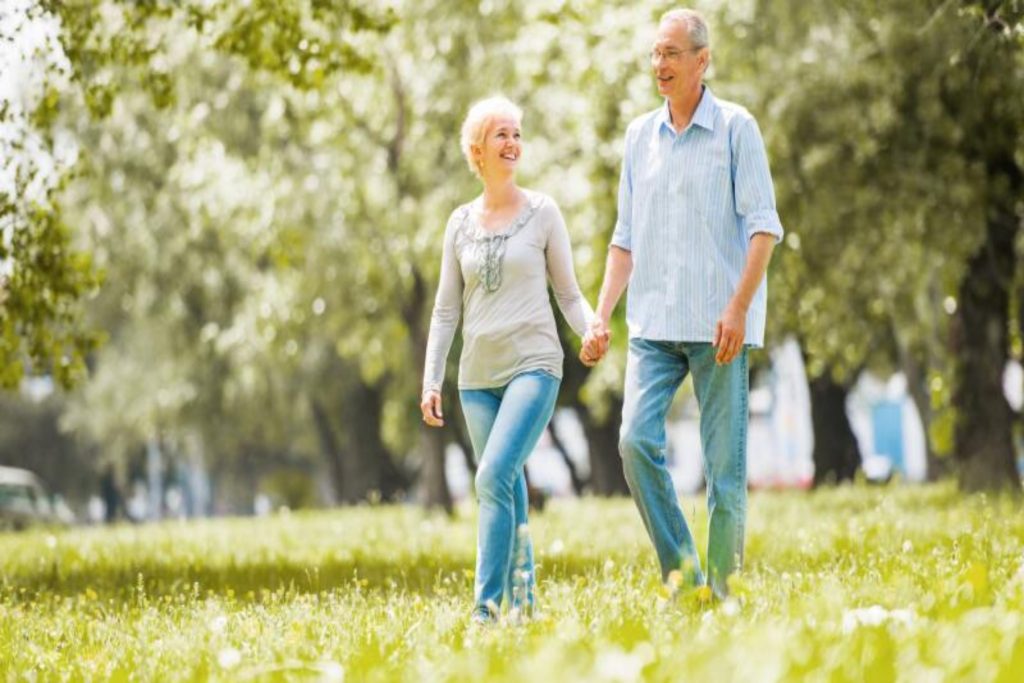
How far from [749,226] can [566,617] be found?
156 cm

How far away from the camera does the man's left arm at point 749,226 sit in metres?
5.95

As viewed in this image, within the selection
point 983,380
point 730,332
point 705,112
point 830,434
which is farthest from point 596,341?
point 830,434

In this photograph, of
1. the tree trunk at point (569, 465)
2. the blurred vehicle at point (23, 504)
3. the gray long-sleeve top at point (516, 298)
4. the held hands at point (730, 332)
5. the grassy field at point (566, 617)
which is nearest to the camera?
the grassy field at point (566, 617)

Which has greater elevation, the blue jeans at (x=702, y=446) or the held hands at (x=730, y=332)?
the held hands at (x=730, y=332)

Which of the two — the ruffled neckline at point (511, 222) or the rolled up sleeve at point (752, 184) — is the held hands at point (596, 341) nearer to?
the ruffled neckline at point (511, 222)

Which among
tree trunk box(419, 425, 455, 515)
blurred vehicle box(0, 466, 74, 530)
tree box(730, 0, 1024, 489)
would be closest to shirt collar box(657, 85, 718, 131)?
tree box(730, 0, 1024, 489)

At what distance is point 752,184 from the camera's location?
6.10 metres

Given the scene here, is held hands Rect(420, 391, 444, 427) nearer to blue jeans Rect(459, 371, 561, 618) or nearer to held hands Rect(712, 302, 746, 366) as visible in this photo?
blue jeans Rect(459, 371, 561, 618)

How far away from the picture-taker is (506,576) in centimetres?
611

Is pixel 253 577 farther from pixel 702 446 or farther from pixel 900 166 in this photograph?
pixel 900 166

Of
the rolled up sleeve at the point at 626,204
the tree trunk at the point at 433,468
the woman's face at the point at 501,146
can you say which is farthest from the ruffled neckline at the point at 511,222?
the tree trunk at the point at 433,468

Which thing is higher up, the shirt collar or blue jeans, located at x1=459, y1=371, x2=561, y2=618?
the shirt collar

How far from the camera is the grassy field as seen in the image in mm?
3887

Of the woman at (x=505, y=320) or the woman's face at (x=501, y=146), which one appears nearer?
the woman at (x=505, y=320)
